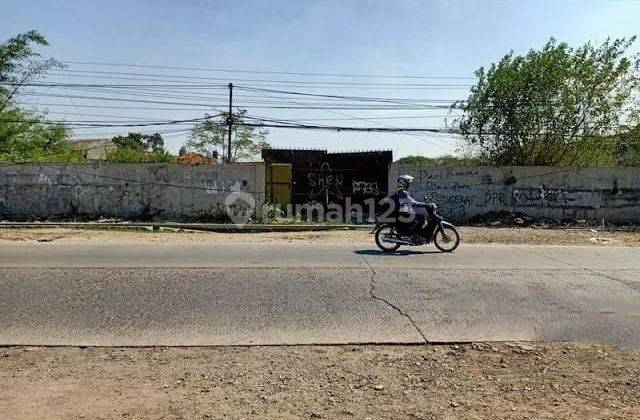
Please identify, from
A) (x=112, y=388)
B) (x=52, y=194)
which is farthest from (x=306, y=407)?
(x=52, y=194)

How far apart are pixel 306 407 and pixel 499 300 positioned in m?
3.82

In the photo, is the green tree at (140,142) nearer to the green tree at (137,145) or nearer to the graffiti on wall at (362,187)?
the green tree at (137,145)

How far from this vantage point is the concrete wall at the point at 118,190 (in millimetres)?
17688

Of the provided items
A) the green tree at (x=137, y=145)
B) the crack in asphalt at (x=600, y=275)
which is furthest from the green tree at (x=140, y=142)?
the crack in asphalt at (x=600, y=275)

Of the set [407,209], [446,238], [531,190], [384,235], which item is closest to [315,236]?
[384,235]

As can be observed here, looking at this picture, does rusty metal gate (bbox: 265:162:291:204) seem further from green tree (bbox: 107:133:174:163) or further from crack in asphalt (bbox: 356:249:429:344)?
green tree (bbox: 107:133:174:163)

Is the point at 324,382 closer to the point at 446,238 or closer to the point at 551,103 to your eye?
the point at 446,238

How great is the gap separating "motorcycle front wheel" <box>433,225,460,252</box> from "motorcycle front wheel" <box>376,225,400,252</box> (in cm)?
85

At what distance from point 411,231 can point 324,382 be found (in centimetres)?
708

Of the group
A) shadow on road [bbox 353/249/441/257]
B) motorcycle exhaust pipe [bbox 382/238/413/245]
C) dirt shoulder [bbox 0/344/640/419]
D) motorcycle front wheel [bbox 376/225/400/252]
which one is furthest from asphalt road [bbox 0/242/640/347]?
motorcycle front wheel [bbox 376/225/400/252]

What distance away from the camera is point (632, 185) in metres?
18.0

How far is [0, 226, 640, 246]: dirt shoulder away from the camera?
1319 centimetres

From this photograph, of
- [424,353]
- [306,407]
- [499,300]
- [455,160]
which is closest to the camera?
[306,407]

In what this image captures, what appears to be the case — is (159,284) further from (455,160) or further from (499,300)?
(455,160)
